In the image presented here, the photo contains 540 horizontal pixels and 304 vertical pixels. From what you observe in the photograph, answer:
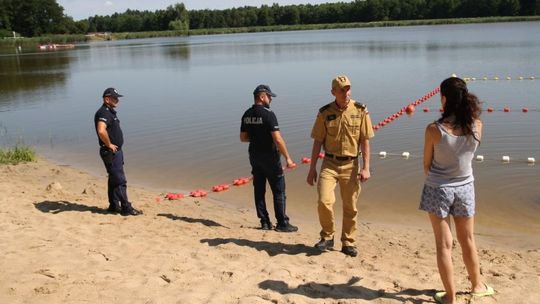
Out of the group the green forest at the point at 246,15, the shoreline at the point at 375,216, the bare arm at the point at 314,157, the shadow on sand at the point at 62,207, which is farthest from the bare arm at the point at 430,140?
the green forest at the point at 246,15

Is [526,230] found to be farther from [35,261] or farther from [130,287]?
[35,261]

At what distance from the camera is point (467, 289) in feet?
16.0

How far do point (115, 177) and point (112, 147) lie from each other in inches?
19.1

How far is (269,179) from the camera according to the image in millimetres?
6742

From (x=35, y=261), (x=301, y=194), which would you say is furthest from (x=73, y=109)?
(x=35, y=261)

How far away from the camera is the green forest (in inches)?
3844

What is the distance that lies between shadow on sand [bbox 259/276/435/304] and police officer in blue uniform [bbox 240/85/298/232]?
70.7 inches

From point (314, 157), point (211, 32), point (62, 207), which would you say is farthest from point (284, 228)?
point (211, 32)

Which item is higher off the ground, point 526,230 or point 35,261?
point 35,261

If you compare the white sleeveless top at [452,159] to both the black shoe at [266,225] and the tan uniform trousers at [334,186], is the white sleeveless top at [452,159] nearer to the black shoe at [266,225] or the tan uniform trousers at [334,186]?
the tan uniform trousers at [334,186]

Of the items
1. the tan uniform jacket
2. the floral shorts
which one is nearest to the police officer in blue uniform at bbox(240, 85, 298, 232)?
the tan uniform jacket

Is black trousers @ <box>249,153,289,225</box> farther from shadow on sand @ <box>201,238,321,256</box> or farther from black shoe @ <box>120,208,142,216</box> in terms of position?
black shoe @ <box>120,208,142,216</box>

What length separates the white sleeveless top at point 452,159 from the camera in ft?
13.8

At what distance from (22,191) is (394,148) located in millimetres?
7384
